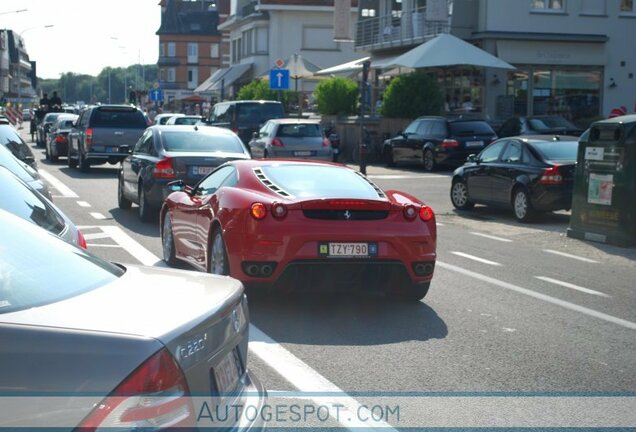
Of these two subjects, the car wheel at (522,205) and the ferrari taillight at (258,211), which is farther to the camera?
the car wheel at (522,205)

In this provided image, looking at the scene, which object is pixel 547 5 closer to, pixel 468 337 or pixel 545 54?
pixel 545 54

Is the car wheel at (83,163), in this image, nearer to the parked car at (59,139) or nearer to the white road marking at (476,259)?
the parked car at (59,139)

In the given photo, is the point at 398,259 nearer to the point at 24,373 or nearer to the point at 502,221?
the point at 24,373

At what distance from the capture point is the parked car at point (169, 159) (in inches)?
661

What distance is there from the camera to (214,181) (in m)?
11.2

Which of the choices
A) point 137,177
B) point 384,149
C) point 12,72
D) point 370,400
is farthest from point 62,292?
point 12,72

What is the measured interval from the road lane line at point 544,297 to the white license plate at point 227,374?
18.7 ft

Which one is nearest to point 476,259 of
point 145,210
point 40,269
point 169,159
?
point 169,159

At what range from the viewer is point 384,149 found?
35.2 m

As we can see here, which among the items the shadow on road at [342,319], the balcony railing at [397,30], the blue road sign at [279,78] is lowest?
Result: the shadow on road at [342,319]

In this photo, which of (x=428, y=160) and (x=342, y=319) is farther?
(x=428, y=160)

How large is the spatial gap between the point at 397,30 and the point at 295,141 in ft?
65.0

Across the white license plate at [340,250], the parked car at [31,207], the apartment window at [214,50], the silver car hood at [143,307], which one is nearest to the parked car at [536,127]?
the white license plate at [340,250]

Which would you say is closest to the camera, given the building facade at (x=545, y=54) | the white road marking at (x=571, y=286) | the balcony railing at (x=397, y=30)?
the white road marking at (x=571, y=286)
